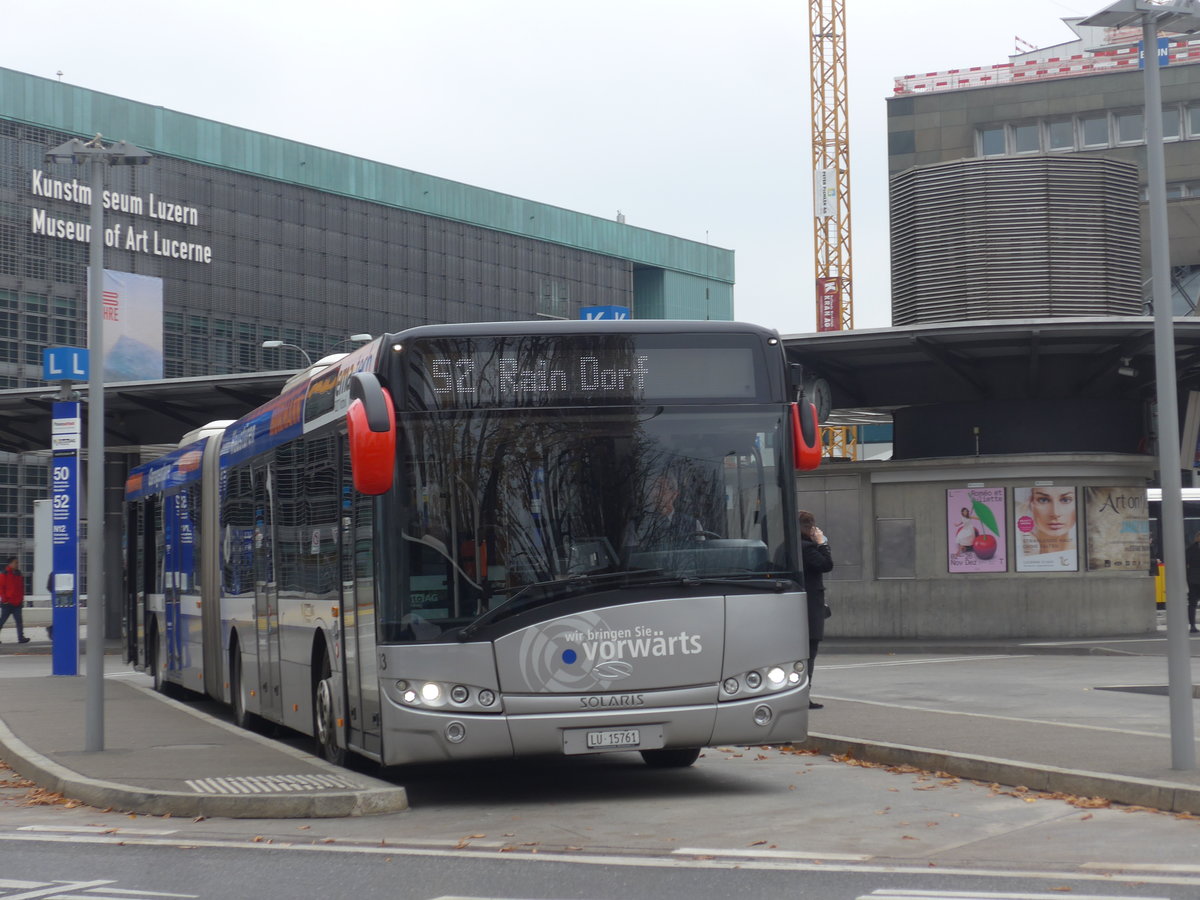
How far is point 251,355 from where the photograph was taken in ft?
287

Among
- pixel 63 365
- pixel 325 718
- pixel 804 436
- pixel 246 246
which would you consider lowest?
pixel 325 718

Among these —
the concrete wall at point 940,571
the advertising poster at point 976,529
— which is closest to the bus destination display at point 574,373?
the concrete wall at point 940,571

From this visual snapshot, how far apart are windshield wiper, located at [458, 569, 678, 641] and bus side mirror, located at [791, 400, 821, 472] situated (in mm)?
1065

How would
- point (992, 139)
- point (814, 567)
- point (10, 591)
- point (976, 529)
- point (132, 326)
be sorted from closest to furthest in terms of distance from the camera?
point (814, 567) → point (976, 529) → point (10, 591) → point (992, 139) → point (132, 326)

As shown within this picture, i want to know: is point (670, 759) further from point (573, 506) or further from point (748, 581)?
point (573, 506)

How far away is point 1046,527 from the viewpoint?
86.6 ft

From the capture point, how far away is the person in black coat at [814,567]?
48.4 feet

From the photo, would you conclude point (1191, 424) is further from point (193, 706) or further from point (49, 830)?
point (49, 830)

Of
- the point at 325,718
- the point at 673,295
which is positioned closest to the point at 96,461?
the point at 325,718

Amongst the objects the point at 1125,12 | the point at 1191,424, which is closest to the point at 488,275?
the point at 1191,424

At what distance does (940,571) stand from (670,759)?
50.3ft

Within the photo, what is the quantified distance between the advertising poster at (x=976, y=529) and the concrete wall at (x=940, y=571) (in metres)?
0.11

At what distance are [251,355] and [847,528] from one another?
6362 cm

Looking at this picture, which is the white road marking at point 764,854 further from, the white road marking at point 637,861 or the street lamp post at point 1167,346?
the street lamp post at point 1167,346
